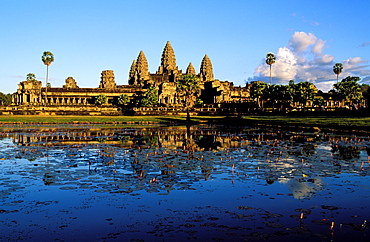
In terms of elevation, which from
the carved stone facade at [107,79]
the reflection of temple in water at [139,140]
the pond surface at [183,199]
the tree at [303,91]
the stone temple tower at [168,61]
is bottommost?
the pond surface at [183,199]

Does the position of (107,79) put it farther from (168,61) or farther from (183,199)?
(183,199)

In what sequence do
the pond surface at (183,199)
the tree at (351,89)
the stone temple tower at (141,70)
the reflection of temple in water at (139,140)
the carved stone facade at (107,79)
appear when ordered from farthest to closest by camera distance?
the stone temple tower at (141,70) → the carved stone facade at (107,79) → the tree at (351,89) → the reflection of temple in water at (139,140) → the pond surface at (183,199)

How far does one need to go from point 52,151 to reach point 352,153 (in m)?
14.4

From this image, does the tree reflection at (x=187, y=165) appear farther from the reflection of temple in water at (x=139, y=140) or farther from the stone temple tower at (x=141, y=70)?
the stone temple tower at (x=141, y=70)

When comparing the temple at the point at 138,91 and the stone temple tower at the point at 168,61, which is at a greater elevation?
the stone temple tower at the point at 168,61

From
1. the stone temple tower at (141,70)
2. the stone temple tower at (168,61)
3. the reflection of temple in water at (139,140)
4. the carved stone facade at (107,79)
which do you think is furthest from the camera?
the stone temple tower at (168,61)

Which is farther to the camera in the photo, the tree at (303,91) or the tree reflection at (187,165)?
the tree at (303,91)

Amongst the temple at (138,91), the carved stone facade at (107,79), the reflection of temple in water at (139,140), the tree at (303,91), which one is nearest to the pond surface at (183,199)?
the reflection of temple in water at (139,140)

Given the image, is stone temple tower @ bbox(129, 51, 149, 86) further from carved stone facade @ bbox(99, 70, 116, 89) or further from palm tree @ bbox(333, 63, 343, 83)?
palm tree @ bbox(333, 63, 343, 83)

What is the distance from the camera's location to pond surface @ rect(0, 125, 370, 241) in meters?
6.61

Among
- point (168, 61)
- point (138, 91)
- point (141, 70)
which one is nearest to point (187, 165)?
point (138, 91)

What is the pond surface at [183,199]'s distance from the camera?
21.7 ft

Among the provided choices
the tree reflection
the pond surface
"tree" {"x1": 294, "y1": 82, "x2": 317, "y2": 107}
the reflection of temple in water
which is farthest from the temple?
the pond surface

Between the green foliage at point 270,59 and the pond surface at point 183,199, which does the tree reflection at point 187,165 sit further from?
the green foliage at point 270,59
